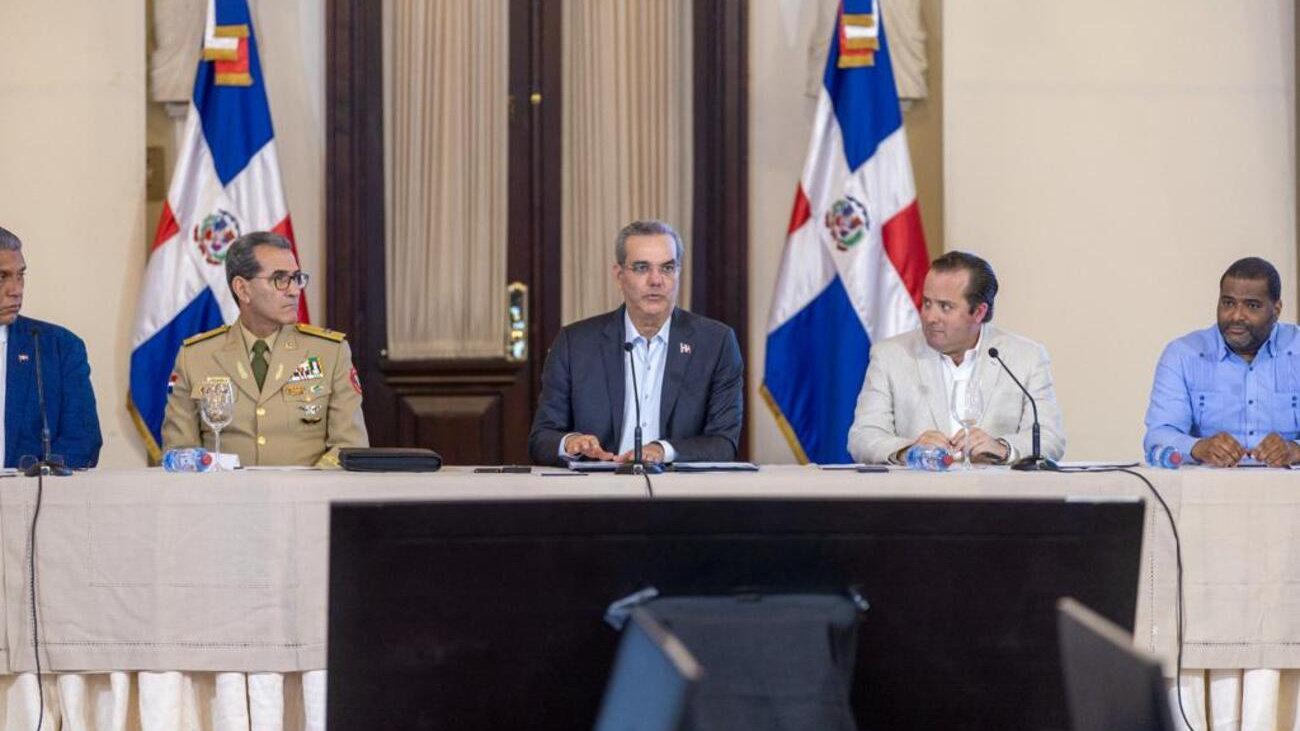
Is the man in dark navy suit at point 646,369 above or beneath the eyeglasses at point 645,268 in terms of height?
beneath

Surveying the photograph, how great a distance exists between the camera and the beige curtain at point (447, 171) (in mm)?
6602

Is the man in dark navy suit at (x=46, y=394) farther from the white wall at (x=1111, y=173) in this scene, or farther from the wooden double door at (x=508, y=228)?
the white wall at (x=1111, y=173)

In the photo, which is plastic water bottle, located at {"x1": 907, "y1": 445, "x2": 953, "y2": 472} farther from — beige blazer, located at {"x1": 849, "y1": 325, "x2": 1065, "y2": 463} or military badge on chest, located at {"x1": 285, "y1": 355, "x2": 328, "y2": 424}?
military badge on chest, located at {"x1": 285, "y1": 355, "x2": 328, "y2": 424}

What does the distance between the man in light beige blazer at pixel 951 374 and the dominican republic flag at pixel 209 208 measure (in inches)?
98.1

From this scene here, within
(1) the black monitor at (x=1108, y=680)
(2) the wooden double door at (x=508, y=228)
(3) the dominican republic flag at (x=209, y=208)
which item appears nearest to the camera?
(1) the black monitor at (x=1108, y=680)

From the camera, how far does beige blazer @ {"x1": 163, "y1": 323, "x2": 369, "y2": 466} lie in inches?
176

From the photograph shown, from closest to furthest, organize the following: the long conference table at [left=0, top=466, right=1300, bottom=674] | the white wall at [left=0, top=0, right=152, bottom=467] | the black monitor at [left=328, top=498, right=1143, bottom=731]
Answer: the black monitor at [left=328, top=498, right=1143, bottom=731]
the long conference table at [left=0, top=466, right=1300, bottom=674]
the white wall at [left=0, top=0, right=152, bottom=467]

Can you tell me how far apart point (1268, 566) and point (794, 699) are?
180cm

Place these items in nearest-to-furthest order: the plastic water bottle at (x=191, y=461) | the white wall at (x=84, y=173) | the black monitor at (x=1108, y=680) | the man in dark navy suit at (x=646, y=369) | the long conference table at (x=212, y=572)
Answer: the black monitor at (x=1108, y=680) → the long conference table at (x=212, y=572) → the plastic water bottle at (x=191, y=461) → the man in dark navy suit at (x=646, y=369) → the white wall at (x=84, y=173)

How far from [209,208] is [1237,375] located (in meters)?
3.71

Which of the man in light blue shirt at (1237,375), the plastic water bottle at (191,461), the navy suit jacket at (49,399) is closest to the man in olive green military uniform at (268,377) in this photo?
the navy suit jacket at (49,399)

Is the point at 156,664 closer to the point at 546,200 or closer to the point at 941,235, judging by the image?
the point at 546,200

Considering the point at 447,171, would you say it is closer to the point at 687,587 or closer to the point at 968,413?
the point at 968,413

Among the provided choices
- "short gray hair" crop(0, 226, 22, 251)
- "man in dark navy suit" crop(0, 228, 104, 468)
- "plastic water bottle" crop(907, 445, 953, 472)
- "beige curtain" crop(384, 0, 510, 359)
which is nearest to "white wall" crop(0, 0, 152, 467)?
"beige curtain" crop(384, 0, 510, 359)
